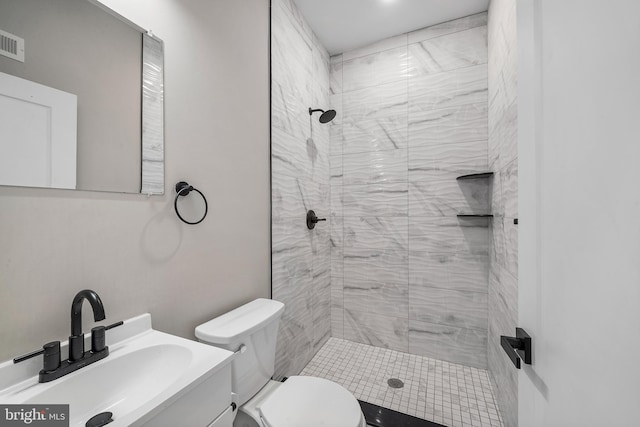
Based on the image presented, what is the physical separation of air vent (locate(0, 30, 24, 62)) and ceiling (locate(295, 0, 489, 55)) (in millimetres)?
Result: 1719

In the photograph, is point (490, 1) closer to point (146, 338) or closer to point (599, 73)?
point (599, 73)

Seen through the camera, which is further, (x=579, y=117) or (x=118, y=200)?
(x=118, y=200)

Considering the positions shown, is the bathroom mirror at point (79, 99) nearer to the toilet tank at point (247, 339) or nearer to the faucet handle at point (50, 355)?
the faucet handle at point (50, 355)

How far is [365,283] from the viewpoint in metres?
2.36

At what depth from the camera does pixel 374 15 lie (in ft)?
6.51

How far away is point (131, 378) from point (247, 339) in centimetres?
41

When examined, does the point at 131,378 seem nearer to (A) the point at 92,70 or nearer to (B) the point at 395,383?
(A) the point at 92,70

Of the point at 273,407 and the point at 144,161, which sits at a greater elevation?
the point at 144,161

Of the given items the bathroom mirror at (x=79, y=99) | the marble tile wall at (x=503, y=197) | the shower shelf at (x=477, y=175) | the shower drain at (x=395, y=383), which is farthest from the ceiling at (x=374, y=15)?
the shower drain at (x=395, y=383)

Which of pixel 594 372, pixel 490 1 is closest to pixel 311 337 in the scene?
pixel 594 372

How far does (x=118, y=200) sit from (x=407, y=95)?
2135mm

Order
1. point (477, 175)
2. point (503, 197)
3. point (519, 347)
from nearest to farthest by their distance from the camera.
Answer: point (519, 347) → point (503, 197) → point (477, 175)

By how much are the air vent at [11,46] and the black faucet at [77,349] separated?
0.63 m

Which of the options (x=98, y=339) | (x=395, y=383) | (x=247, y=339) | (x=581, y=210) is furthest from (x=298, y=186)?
(x=581, y=210)
